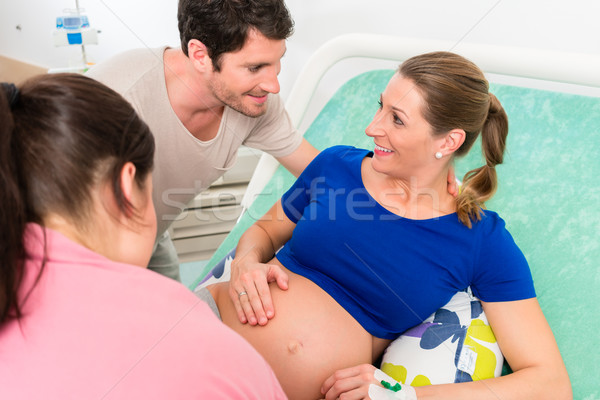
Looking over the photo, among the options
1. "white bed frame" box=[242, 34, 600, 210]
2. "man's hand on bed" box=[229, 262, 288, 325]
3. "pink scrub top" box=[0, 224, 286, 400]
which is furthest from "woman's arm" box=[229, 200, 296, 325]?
"pink scrub top" box=[0, 224, 286, 400]

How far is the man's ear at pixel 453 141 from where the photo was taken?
1192 millimetres

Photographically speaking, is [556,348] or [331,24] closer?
[556,348]

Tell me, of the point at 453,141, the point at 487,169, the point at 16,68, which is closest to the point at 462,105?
the point at 453,141

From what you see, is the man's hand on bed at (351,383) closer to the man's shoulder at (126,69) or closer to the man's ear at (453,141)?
the man's ear at (453,141)

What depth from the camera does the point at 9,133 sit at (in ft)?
2.03

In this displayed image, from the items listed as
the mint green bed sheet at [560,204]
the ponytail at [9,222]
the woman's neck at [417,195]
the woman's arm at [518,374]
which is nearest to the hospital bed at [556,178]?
the mint green bed sheet at [560,204]

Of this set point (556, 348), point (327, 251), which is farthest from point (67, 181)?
point (556, 348)

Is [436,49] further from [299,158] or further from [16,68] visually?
[16,68]

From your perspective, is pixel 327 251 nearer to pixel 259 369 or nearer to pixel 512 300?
pixel 512 300

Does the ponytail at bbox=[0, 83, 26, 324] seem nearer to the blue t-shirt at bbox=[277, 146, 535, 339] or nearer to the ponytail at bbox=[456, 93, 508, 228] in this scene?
the blue t-shirt at bbox=[277, 146, 535, 339]

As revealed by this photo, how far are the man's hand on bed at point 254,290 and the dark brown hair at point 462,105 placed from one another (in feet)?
1.49

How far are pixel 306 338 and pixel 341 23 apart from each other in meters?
1.49

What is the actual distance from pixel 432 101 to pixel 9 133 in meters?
0.85

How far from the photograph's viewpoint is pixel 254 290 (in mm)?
1196
